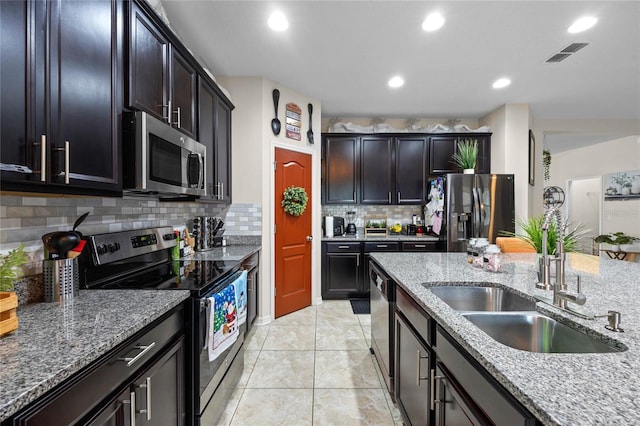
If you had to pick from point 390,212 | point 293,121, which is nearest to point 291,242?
point 293,121

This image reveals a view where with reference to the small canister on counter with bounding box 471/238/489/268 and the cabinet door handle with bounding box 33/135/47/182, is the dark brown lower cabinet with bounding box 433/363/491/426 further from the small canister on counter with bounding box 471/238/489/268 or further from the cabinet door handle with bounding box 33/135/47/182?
the cabinet door handle with bounding box 33/135/47/182

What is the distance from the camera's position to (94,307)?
3.82 ft

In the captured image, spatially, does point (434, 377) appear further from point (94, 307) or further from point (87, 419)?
point (94, 307)

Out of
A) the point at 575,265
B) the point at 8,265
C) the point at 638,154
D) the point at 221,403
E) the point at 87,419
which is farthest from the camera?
the point at 638,154

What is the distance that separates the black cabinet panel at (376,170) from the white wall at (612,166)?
4.96 metres

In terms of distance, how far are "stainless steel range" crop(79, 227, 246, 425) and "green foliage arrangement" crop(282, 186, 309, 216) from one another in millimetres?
1355

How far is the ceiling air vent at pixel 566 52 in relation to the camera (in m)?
2.58

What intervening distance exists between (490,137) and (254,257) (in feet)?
12.5

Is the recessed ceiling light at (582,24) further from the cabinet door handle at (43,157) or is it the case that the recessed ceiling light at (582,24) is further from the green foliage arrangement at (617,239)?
the green foliage arrangement at (617,239)

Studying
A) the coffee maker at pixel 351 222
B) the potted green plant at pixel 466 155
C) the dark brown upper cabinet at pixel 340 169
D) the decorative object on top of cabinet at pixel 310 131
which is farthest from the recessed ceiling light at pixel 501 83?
the coffee maker at pixel 351 222

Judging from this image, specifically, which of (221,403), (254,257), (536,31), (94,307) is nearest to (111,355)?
(94,307)

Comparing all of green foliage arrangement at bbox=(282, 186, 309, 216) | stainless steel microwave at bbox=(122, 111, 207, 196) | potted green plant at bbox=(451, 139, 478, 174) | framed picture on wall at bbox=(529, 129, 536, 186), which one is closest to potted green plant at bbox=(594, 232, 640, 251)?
framed picture on wall at bbox=(529, 129, 536, 186)

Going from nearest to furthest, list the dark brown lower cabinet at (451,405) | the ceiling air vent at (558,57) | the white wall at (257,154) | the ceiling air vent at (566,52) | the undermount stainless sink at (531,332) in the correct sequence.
Answer: the dark brown lower cabinet at (451,405)
the undermount stainless sink at (531,332)
the ceiling air vent at (566,52)
the ceiling air vent at (558,57)
the white wall at (257,154)

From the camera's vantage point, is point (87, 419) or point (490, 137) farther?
point (490, 137)
